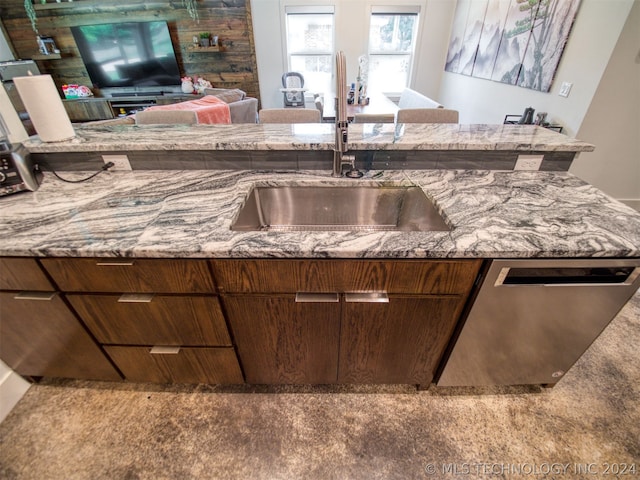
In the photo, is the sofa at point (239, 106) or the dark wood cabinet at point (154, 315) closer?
the dark wood cabinet at point (154, 315)

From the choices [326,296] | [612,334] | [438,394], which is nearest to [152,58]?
[326,296]

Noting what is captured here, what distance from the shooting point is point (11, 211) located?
1.00 meters

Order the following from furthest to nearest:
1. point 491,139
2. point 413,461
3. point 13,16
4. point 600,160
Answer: point 13,16 < point 600,160 < point 491,139 < point 413,461

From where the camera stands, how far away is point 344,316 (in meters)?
0.96

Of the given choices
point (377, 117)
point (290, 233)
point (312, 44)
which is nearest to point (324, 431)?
point (290, 233)

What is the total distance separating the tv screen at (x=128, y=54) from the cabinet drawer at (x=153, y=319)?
17.8ft

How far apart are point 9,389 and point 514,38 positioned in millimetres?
4792

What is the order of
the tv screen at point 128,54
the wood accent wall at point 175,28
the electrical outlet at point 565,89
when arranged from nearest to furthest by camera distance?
the electrical outlet at point 565,89 < the wood accent wall at point 175,28 < the tv screen at point 128,54

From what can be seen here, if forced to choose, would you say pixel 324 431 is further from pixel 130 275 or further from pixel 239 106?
pixel 239 106

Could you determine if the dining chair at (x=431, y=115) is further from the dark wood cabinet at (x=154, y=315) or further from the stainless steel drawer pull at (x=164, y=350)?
the stainless steel drawer pull at (x=164, y=350)

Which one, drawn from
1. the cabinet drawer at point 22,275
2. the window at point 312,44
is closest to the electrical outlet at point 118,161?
the cabinet drawer at point 22,275

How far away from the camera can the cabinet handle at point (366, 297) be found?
90 centimetres

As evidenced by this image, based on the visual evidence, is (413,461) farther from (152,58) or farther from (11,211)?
(152,58)

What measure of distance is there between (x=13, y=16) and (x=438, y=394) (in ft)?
26.8
